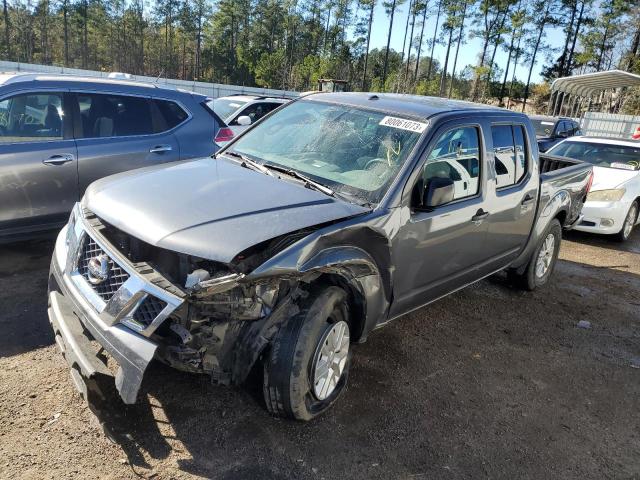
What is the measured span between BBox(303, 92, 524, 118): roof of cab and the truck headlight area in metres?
4.48

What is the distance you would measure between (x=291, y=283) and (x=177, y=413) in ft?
3.41

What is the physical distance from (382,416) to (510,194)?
227cm

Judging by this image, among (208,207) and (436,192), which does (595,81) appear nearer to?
(436,192)

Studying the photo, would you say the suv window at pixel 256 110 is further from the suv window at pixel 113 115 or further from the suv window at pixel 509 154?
the suv window at pixel 509 154

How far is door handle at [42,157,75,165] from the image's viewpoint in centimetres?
460

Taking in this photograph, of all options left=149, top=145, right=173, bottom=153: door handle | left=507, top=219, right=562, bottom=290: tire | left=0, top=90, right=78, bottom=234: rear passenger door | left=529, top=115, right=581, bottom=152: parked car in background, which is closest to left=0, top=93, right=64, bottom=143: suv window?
left=0, top=90, right=78, bottom=234: rear passenger door

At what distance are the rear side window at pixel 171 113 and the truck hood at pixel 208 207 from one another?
2.32 metres

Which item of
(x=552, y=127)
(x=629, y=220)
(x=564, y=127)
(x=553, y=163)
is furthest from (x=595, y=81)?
(x=553, y=163)

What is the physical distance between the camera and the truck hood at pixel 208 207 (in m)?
2.42

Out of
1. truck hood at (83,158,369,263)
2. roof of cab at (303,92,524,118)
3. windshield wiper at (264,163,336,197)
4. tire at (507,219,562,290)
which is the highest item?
roof of cab at (303,92,524,118)

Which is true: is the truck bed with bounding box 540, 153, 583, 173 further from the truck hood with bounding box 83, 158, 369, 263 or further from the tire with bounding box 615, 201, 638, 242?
the truck hood with bounding box 83, 158, 369, 263

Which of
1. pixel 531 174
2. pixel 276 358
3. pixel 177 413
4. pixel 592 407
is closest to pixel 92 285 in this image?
pixel 177 413

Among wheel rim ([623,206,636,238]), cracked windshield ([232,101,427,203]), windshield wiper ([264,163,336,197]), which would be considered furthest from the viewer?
wheel rim ([623,206,636,238])

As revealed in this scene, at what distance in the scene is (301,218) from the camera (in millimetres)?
2693
